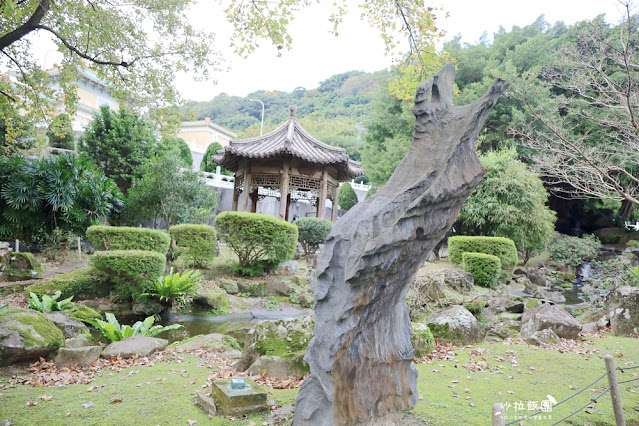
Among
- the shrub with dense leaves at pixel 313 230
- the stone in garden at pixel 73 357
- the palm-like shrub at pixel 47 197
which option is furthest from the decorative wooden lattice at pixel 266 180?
the stone in garden at pixel 73 357

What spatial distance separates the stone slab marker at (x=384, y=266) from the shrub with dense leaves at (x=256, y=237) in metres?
7.95

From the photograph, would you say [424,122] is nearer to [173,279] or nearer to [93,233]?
[173,279]

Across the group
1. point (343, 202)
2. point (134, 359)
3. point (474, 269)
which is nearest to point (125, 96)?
point (134, 359)

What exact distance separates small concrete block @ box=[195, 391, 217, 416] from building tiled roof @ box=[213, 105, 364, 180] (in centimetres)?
1023

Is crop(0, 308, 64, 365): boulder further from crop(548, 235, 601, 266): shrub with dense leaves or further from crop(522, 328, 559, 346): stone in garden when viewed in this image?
crop(548, 235, 601, 266): shrub with dense leaves

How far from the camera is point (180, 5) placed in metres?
7.52

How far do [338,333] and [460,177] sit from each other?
54.5 inches

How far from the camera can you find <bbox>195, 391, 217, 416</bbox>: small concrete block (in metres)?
3.35

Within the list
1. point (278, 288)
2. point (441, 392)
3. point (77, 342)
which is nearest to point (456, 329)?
point (441, 392)

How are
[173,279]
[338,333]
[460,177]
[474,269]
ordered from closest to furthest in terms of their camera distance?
[338,333], [460,177], [173,279], [474,269]

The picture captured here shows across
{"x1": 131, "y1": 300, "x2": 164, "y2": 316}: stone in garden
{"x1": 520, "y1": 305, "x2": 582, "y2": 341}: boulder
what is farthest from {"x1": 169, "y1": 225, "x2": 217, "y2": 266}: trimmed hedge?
{"x1": 520, "y1": 305, "x2": 582, "y2": 341}: boulder

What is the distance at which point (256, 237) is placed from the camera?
1078cm

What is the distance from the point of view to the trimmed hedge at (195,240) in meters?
10.7

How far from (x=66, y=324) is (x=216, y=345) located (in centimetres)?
226
